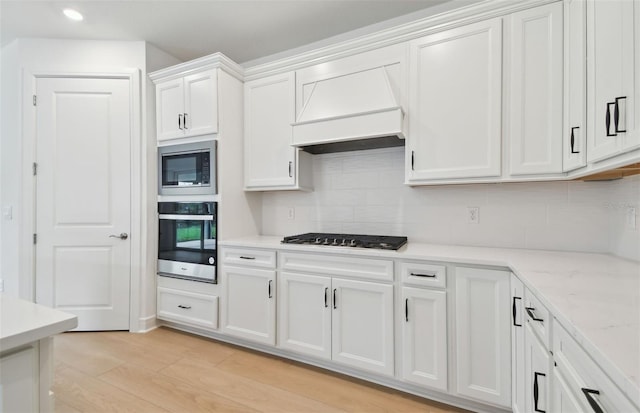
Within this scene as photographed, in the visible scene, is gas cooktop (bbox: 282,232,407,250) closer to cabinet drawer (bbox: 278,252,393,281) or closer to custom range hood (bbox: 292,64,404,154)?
cabinet drawer (bbox: 278,252,393,281)

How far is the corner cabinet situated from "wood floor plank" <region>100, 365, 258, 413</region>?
65.8 inches

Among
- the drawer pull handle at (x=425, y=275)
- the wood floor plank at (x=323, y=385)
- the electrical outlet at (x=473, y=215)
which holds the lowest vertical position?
the wood floor plank at (x=323, y=385)

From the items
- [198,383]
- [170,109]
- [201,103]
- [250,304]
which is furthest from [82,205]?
[198,383]

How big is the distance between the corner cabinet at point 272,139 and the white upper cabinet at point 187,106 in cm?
33

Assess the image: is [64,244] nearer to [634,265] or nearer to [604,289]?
[604,289]

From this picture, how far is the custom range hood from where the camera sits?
85.0 inches

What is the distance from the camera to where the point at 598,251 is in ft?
6.34

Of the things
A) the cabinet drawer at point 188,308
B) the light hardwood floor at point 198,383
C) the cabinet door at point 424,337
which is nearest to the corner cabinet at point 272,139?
the cabinet drawer at point 188,308

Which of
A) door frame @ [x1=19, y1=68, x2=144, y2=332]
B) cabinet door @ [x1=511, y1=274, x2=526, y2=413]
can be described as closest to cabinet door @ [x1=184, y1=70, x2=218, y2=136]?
door frame @ [x1=19, y1=68, x2=144, y2=332]

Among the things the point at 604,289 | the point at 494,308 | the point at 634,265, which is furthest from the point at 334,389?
the point at 634,265

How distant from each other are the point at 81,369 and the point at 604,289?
321 cm

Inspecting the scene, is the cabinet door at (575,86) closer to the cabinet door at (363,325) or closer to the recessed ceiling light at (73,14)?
the cabinet door at (363,325)

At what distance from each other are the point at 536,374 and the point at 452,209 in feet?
4.29

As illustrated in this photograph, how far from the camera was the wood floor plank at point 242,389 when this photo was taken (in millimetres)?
1850
